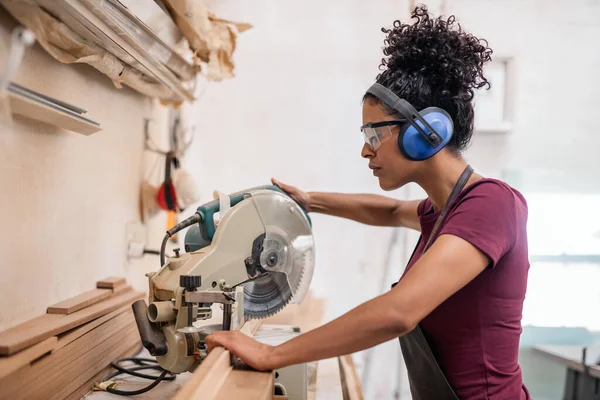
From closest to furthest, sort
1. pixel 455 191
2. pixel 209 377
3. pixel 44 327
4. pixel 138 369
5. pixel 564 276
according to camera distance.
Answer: pixel 209 377, pixel 44 327, pixel 455 191, pixel 138 369, pixel 564 276

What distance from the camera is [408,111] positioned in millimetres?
1288

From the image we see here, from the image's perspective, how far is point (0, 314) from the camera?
46.1 inches

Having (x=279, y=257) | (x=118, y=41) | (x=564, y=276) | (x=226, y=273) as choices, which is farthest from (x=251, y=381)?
(x=564, y=276)

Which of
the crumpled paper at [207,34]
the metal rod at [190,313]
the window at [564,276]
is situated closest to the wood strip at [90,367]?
the metal rod at [190,313]

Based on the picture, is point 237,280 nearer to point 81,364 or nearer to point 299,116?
point 81,364

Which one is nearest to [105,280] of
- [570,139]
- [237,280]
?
[237,280]

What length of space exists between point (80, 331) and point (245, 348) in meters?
0.51

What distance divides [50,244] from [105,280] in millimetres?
383

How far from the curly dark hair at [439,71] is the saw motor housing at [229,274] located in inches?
17.4

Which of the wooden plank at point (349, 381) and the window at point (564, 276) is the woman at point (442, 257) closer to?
the wooden plank at point (349, 381)

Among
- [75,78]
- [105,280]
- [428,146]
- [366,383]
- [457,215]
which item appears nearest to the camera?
[457,215]

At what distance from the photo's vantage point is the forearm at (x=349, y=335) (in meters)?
1.03

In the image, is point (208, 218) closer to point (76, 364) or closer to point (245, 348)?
point (245, 348)

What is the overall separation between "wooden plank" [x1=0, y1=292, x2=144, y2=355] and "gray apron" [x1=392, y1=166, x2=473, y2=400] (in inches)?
34.6
